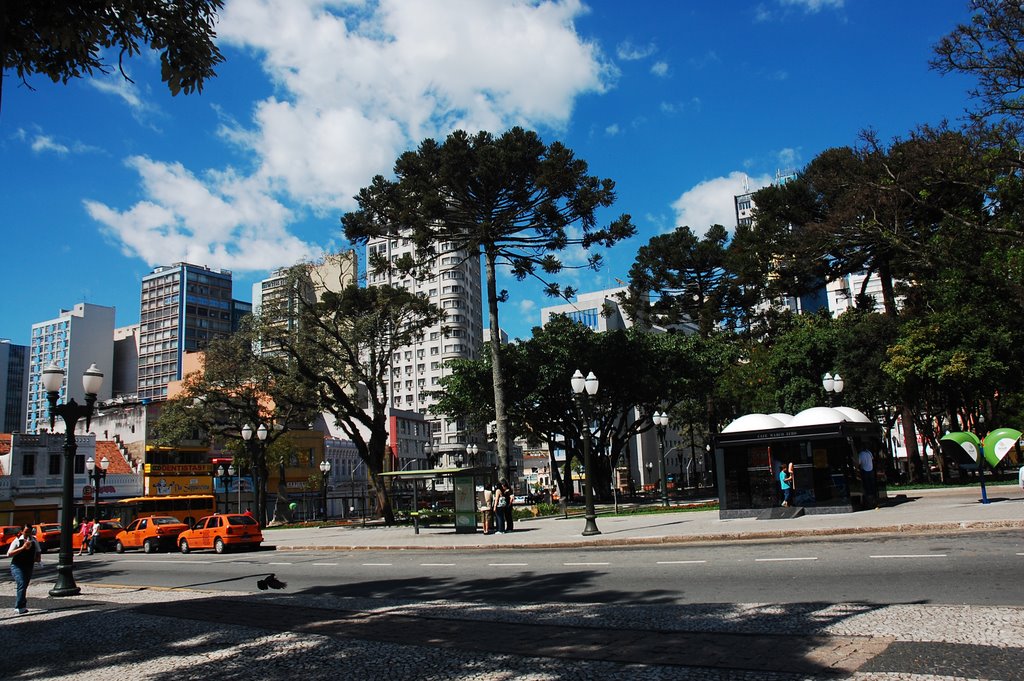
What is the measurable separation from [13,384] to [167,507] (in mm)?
156193

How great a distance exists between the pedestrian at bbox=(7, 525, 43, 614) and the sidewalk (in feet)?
34.7

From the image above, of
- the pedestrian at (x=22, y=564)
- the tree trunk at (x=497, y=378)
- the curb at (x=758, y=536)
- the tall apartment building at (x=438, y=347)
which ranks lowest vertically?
the curb at (x=758, y=536)

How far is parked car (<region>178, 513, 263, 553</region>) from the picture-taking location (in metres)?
25.9

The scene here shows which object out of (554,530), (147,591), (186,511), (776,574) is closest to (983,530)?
(776,574)

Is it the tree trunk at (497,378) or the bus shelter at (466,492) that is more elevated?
the tree trunk at (497,378)

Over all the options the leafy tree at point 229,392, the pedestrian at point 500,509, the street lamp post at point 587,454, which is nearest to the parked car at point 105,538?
the leafy tree at point 229,392

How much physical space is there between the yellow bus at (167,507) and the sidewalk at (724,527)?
2040 centimetres

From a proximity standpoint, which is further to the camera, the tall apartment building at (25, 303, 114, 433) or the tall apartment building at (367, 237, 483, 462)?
the tall apartment building at (25, 303, 114, 433)

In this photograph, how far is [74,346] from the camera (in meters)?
145

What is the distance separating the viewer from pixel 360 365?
3875cm

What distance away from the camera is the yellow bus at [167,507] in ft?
143

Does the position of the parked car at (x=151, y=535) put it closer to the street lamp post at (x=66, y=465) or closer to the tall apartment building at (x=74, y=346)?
the street lamp post at (x=66, y=465)

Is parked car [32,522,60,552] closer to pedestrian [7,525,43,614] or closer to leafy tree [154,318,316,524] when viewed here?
leafy tree [154,318,316,524]

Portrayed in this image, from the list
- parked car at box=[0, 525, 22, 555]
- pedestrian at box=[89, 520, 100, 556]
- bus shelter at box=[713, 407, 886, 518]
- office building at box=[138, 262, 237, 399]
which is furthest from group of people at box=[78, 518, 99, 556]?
office building at box=[138, 262, 237, 399]
